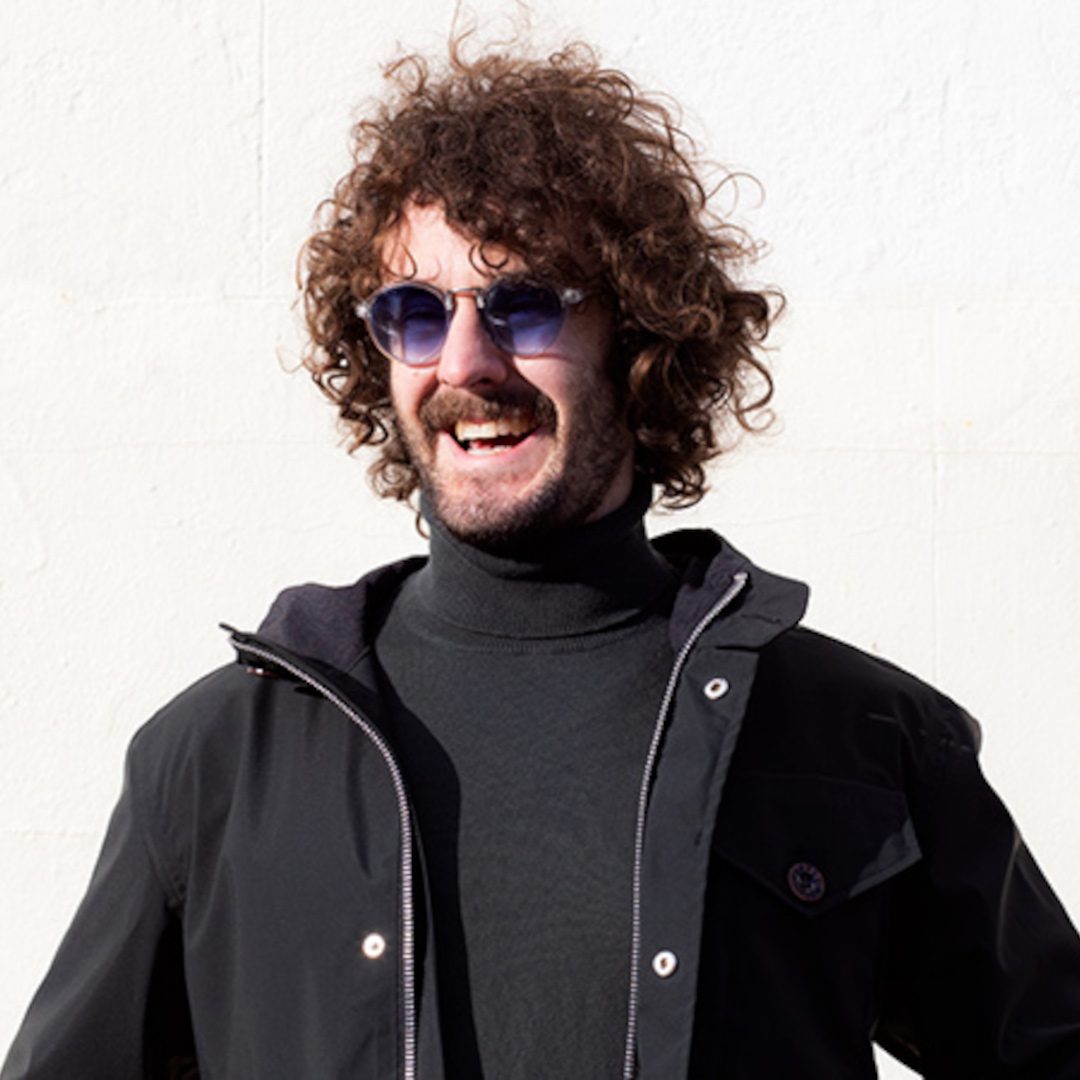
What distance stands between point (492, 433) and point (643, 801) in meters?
0.42

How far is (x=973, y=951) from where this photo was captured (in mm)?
2242

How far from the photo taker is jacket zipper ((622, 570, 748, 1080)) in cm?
201

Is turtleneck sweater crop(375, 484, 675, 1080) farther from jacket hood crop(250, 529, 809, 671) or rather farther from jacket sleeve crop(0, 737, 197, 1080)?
jacket sleeve crop(0, 737, 197, 1080)

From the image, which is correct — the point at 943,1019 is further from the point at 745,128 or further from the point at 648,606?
the point at 745,128

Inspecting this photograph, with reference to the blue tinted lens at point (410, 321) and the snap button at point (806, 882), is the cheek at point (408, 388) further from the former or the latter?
the snap button at point (806, 882)

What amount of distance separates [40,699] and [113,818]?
4.07 ft

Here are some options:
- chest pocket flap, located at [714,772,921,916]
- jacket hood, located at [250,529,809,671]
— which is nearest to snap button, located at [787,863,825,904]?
chest pocket flap, located at [714,772,921,916]

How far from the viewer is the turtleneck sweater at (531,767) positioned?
2035mm

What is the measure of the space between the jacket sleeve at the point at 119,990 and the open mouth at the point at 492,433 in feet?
1.68

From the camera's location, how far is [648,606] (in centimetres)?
236

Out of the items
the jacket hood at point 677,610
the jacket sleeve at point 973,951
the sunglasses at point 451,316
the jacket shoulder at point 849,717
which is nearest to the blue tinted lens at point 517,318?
the sunglasses at point 451,316

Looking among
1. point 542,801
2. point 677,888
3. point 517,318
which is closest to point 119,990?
point 542,801

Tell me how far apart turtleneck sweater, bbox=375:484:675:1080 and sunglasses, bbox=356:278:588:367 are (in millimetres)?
195

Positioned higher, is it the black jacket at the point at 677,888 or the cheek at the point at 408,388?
the cheek at the point at 408,388
